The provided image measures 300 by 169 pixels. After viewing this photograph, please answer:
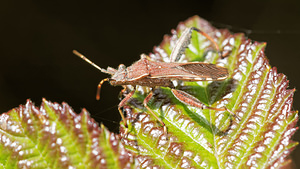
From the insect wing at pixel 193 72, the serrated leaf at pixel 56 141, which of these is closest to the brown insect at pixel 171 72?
the insect wing at pixel 193 72

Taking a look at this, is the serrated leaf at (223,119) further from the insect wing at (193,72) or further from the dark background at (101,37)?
the dark background at (101,37)

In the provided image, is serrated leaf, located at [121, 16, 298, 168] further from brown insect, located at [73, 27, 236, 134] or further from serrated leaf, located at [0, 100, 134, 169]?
serrated leaf, located at [0, 100, 134, 169]

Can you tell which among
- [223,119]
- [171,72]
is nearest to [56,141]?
[223,119]

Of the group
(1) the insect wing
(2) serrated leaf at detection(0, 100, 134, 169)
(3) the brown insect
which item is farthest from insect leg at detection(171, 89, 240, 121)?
(2) serrated leaf at detection(0, 100, 134, 169)

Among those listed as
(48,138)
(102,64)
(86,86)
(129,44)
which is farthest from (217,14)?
(48,138)

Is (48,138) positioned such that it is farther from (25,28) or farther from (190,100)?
(25,28)

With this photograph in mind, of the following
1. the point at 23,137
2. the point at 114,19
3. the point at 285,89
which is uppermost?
the point at 114,19

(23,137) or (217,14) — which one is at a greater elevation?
(217,14)
